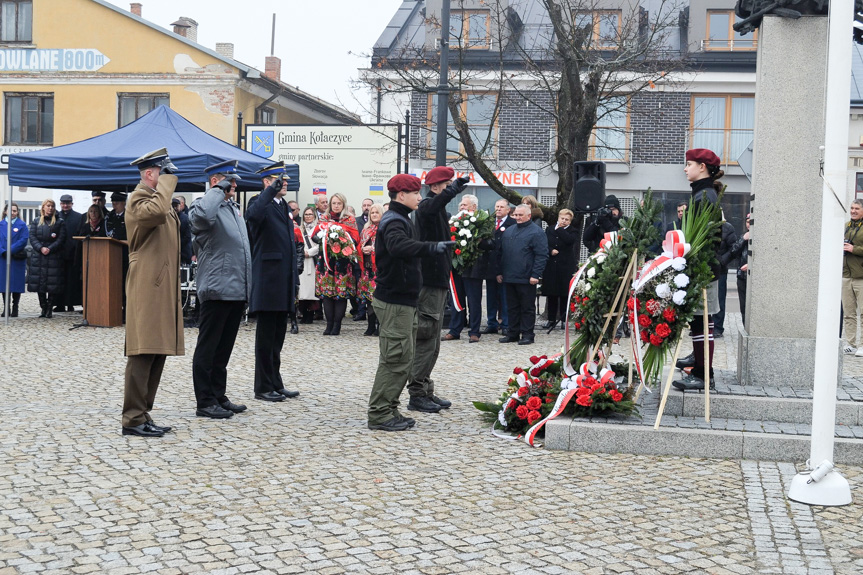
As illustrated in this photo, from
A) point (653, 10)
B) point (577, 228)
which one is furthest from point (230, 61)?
point (577, 228)

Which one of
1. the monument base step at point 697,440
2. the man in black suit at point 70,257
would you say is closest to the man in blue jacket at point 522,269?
the monument base step at point 697,440

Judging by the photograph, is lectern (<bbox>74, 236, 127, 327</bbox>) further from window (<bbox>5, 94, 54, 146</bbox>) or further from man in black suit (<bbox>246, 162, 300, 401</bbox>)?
window (<bbox>5, 94, 54, 146</bbox>)

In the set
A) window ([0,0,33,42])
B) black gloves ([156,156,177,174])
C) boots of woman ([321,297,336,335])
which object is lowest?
boots of woman ([321,297,336,335])

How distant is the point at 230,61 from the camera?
31.2 m

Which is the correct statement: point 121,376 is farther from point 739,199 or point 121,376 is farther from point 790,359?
point 739,199

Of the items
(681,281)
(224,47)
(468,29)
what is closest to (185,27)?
(224,47)

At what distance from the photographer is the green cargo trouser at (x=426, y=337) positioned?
27.6 ft

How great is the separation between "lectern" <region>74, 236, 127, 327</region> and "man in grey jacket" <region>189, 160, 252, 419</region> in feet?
24.7

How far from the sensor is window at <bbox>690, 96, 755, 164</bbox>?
Result: 32.1m

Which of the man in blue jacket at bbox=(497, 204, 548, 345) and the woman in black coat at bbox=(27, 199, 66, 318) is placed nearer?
the man in blue jacket at bbox=(497, 204, 548, 345)

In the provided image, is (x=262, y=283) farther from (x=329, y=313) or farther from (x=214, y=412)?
(x=329, y=313)

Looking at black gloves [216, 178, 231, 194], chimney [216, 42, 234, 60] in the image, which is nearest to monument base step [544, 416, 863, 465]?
black gloves [216, 178, 231, 194]

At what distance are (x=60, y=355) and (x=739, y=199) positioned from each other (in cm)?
2487

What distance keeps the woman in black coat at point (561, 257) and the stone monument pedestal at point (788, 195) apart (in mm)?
6497
